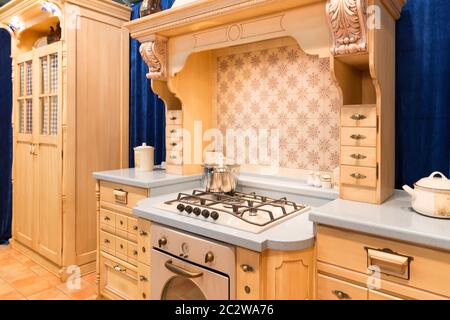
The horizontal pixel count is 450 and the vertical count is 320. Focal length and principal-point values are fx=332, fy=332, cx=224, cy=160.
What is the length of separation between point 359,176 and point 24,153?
309 centimetres

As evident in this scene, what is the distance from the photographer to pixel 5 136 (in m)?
3.61

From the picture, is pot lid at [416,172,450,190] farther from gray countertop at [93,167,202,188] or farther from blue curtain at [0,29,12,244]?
blue curtain at [0,29,12,244]

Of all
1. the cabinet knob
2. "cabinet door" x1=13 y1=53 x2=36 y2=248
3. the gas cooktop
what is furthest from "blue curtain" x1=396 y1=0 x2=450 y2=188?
"cabinet door" x1=13 y1=53 x2=36 y2=248

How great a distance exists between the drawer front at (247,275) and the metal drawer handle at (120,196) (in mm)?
1057

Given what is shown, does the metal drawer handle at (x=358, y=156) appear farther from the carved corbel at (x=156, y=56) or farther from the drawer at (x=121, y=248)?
the drawer at (x=121, y=248)

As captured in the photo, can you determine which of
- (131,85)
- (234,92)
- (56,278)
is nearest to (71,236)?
(56,278)

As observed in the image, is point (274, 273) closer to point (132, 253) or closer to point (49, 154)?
point (132, 253)

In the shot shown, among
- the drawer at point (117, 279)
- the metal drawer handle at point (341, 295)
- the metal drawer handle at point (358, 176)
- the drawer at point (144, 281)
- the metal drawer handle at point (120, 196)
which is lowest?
the drawer at point (117, 279)

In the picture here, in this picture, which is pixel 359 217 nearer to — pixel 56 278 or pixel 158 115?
pixel 158 115

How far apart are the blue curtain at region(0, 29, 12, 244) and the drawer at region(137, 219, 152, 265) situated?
103 inches

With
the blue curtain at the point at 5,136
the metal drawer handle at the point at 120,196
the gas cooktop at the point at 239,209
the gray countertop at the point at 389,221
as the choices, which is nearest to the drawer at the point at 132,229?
the metal drawer handle at the point at 120,196

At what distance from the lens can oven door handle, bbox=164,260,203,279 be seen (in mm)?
1432

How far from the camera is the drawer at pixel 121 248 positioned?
2.13 meters

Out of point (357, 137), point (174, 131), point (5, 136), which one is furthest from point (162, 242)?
point (5, 136)
